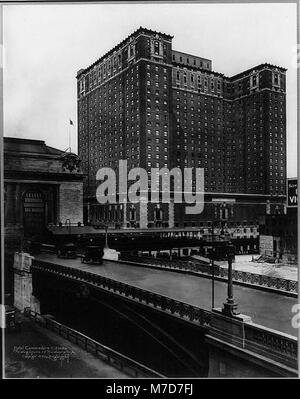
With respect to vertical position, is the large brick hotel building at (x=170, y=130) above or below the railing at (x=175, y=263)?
above

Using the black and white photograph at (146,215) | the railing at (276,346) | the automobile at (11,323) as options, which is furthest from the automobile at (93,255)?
the railing at (276,346)

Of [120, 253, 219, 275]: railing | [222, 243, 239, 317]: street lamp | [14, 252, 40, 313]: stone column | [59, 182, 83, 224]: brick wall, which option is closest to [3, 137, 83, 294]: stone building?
[59, 182, 83, 224]: brick wall

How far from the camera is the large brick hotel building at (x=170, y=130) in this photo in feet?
72.3

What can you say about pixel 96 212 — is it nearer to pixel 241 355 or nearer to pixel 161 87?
pixel 161 87

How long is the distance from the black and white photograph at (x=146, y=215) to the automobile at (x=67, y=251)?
0.16 meters

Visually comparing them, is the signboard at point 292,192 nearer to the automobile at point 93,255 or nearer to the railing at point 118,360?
the railing at point 118,360

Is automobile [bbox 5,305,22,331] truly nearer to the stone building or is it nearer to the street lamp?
the stone building

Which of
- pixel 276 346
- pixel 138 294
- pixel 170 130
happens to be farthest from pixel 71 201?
pixel 276 346

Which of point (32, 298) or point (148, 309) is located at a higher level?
point (148, 309)

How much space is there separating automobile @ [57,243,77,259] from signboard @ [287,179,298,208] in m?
20.4

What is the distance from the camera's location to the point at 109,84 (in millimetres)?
27375
